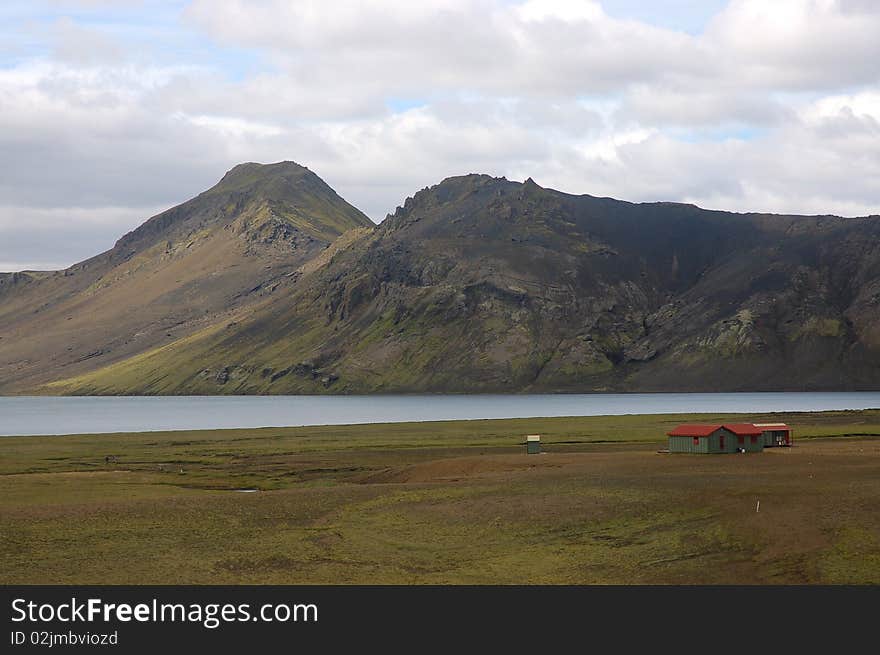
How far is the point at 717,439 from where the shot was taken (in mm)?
94000

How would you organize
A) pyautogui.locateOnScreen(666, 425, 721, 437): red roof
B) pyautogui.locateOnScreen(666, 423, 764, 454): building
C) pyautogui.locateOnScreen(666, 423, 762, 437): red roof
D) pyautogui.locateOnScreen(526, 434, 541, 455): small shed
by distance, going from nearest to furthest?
pyautogui.locateOnScreen(666, 423, 764, 454): building, pyautogui.locateOnScreen(666, 425, 721, 437): red roof, pyautogui.locateOnScreen(666, 423, 762, 437): red roof, pyautogui.locateOnScreen(526, 434, 541, 455): small shed

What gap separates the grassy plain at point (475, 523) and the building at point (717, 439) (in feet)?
7.09

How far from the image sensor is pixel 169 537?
55.8 meters

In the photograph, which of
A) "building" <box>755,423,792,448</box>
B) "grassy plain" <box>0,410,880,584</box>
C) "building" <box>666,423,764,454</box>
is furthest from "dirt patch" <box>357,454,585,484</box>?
"building" <box>755,423,792,448</box>

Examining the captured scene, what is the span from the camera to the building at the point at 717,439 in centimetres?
9388

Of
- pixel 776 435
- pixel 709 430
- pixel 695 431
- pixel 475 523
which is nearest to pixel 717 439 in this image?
pixel 709 430

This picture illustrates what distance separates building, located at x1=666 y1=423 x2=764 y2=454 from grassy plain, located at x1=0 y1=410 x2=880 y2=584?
216cm

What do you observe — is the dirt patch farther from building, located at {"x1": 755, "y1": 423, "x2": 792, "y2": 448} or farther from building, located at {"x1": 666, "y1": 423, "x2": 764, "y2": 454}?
building, located at {"x1": 755, "y1": 423, "x2": 792, "y2": 448}

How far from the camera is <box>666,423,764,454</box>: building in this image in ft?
308

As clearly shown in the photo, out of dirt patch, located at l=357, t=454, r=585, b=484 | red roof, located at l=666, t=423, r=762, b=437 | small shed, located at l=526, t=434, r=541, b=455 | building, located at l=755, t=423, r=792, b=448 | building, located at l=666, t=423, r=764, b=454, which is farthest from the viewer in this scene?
small shed, located at l=526, t=434, r=541, b=455

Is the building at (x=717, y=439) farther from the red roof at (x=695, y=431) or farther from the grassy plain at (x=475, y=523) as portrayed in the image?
the grassy plain at (x=475, y=523)

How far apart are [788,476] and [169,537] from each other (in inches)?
1552
